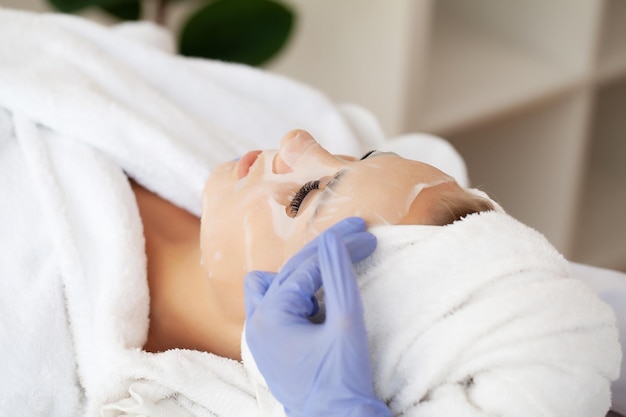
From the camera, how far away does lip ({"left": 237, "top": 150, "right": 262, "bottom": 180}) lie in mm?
955

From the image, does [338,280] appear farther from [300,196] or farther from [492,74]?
[492,74]

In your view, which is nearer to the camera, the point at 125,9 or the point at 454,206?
the point at 454,206

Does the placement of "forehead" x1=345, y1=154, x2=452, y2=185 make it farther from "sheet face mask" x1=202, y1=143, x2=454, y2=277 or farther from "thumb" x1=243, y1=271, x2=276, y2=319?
"thumb" x1=243, y1=271, x2=276, y2=319

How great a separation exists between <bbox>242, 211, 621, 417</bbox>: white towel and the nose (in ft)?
0.65

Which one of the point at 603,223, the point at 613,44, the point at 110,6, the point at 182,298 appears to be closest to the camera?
the point at 182,298

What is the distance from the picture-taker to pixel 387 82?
1820 millimetres

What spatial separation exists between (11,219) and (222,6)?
2.65ft

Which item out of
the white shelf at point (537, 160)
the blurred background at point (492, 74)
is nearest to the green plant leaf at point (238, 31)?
the blurred background at point (492, 74)

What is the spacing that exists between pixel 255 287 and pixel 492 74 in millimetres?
1396

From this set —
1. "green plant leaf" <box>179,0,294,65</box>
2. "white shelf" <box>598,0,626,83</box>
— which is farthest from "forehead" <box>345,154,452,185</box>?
"white shelf" <box>598,0,626,83</box>

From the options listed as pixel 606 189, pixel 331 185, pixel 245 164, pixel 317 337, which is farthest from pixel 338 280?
pixel 606 189

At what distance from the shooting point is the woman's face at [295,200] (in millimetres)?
819

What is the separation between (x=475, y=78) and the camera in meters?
1.98

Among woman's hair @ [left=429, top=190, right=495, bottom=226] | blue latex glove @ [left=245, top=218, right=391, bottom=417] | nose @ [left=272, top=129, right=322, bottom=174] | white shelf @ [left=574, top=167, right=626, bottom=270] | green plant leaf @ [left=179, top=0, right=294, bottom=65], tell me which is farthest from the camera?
white shelf @ [left=574, top=167, right=626, bottom=270]
